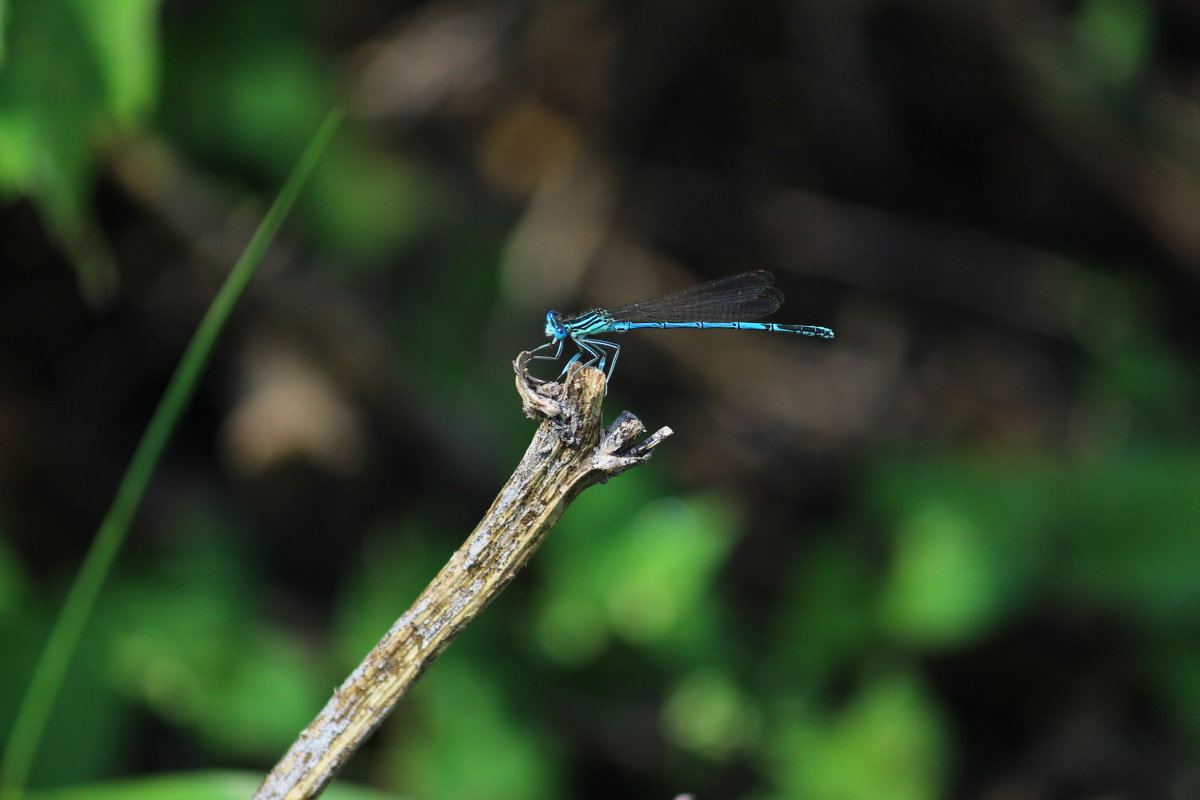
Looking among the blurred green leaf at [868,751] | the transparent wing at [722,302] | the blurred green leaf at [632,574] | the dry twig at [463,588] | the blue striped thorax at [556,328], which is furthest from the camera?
the blurred green leaf at [868,751]

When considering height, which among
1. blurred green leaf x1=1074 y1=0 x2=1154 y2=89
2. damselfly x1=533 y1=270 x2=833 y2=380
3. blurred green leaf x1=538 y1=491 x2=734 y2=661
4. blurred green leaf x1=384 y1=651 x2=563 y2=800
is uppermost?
blurred green leaf x1=1074 y1=0 x2=1154 y2=89

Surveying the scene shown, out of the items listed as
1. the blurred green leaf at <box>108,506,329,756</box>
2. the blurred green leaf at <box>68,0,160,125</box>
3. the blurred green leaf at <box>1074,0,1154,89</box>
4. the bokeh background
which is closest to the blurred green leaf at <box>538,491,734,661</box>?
the bokeh background

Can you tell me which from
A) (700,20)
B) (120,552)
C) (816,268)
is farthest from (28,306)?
(816,268)

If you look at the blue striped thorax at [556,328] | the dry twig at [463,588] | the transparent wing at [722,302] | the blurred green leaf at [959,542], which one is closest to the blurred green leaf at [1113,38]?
the blurred green leaf at [959,542]

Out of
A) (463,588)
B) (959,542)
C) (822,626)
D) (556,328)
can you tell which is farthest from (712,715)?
(463,588)

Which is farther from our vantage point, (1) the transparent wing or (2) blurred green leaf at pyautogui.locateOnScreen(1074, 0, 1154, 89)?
(2) blurred green leaf at pyautogui.locateOnScreen(1074, 0, 1154, 89)

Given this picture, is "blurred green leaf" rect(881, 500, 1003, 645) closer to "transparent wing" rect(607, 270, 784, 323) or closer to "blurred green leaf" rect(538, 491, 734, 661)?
"blurred green leaf" rect(538, 491, 734, 661)

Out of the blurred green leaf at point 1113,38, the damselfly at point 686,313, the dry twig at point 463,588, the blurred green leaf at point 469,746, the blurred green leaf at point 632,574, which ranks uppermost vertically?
the blurred green leaf at point 1113,38

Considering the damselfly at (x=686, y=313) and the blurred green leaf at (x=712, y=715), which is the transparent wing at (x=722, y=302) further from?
the blurred green leaf at (x=712, y=715)

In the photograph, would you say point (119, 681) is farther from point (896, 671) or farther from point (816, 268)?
point (816, 268)
